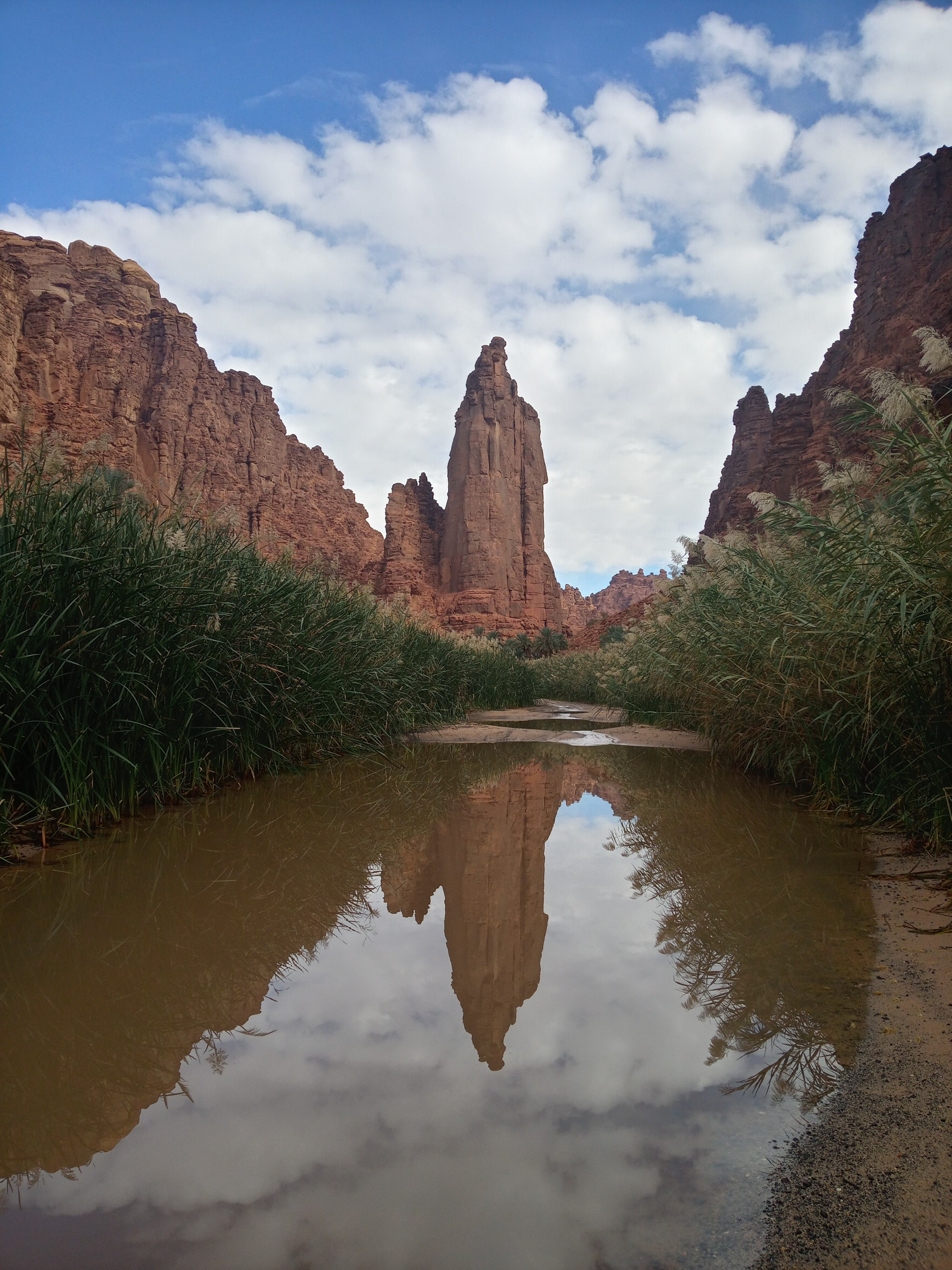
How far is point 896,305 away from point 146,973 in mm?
57155

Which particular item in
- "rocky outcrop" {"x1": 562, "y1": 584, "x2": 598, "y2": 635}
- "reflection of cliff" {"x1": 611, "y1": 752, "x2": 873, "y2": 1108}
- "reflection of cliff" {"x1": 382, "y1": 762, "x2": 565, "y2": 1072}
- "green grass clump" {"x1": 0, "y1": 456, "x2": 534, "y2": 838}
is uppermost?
"rocky outcrop" {"x1": 562, "y1": 584, "x2": 598, "y2": 635}

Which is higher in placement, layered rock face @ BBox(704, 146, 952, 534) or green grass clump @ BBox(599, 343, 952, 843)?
layered rock face @ BBox(704, 146, 952, 534)

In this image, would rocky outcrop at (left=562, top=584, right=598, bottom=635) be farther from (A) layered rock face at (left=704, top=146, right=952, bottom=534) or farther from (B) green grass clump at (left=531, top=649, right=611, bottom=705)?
(B) green grass clump at (left=531, top=649, right=611, bottom=705)

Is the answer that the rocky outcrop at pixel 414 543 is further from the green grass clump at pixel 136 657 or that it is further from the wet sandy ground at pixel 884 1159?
the wet sandy ground at pixel 884 1159

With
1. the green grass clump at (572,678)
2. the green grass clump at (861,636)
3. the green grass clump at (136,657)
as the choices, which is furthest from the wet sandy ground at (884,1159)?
the green grass clump at (572,678)

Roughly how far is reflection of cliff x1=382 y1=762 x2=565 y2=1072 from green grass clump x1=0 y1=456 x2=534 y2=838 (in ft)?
5.32

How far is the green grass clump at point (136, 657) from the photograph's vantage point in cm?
305

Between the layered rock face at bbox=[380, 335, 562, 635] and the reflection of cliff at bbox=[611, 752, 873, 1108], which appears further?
the layered rock face at bbox=[380, 335, 562, 635]

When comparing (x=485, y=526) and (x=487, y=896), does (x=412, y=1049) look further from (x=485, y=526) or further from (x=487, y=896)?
(x=485, y=526)

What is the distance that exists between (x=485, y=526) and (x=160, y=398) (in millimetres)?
35267

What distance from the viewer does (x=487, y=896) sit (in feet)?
8.64

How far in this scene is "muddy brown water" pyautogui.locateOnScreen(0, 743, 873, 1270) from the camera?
1.02 meters

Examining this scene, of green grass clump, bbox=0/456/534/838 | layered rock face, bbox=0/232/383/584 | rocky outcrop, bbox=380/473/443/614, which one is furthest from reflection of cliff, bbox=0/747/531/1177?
rocky outcrop, bbox=380/473/443/614

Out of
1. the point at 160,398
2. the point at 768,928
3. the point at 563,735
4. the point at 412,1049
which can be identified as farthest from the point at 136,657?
the point at 160,398
